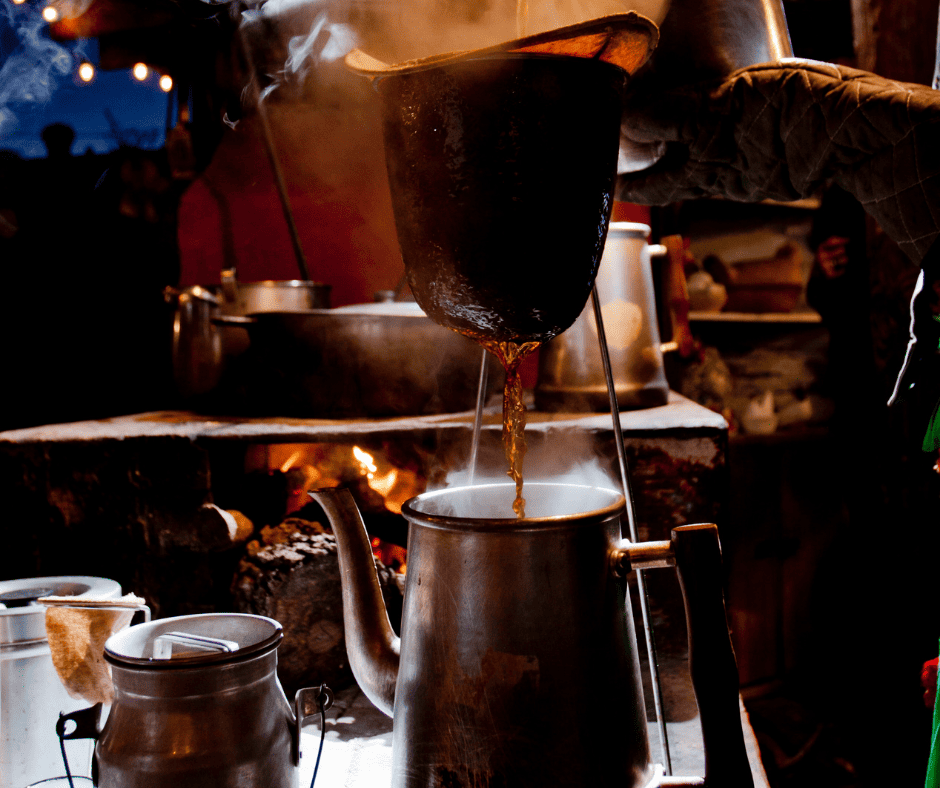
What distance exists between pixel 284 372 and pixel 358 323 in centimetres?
29

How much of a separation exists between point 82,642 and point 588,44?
3.87 ft

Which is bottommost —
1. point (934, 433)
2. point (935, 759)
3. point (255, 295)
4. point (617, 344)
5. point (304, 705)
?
point (935, 759)

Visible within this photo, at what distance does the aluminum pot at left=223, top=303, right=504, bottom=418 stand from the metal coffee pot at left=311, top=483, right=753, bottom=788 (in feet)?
3.90

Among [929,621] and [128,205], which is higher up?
[128,205]

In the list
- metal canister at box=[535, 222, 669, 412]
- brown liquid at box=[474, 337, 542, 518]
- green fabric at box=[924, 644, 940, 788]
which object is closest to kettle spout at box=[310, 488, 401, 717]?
brown liquid at box=[474, 337, 542, 518]

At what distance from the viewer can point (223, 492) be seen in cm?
196

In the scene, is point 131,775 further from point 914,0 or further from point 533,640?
point 914,0

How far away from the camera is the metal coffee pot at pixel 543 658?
804 mm

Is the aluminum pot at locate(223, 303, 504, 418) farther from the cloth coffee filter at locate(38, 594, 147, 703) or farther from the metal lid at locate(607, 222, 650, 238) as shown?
the cloth coffee filter at locate(38, 594, 147, 703)

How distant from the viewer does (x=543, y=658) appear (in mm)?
817

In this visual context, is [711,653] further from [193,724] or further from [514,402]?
[193,724]

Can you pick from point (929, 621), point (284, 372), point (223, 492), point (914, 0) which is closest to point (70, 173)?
point (284, 372)

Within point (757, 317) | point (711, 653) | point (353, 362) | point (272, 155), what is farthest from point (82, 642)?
point (757, 317)

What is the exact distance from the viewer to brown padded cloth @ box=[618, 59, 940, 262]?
1.08 meters
